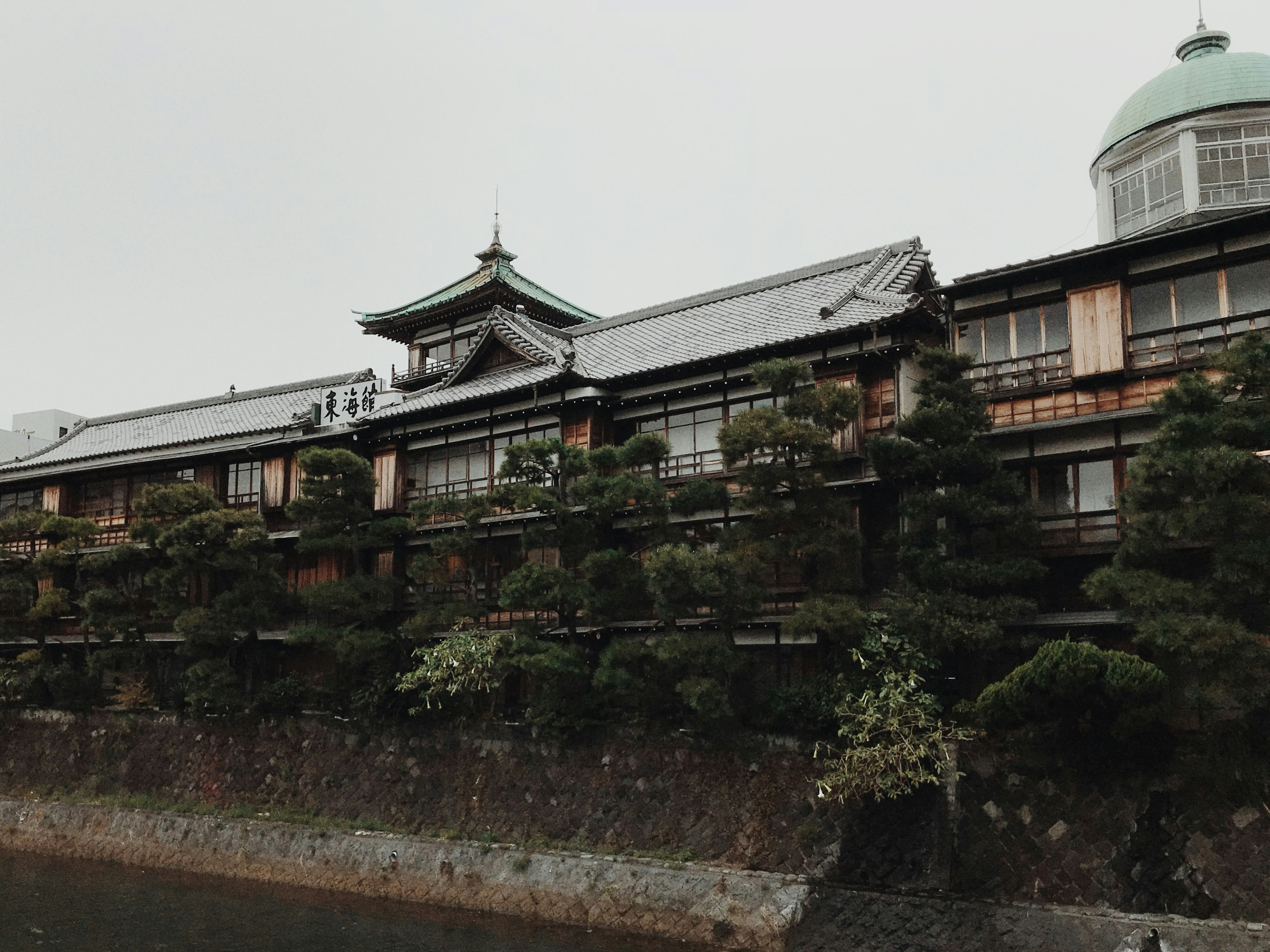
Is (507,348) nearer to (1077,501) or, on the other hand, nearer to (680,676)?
(680,676)

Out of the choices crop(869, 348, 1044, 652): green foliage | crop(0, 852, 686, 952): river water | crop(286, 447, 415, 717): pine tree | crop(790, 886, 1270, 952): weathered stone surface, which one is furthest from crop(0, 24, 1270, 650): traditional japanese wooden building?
crop(0, 852, 686, 952): river water

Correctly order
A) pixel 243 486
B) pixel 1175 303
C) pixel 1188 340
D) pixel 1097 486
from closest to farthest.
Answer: pixel 1188 340, pixel 1175 303, pixel 1097 486, pixel 243 486

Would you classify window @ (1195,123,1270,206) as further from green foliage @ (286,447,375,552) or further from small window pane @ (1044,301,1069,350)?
green foliage @ (286,447,375,552)

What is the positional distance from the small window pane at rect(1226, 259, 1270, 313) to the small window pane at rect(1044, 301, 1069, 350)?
3.55 meters

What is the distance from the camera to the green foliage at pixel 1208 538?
66.1 feet

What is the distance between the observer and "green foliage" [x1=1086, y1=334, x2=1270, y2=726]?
20156mm

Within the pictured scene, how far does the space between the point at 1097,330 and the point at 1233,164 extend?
890cm

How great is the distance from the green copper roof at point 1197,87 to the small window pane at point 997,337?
29.2 ft

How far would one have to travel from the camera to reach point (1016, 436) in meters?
27.4

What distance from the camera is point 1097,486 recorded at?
2673 cm

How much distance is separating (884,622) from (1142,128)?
1681cm

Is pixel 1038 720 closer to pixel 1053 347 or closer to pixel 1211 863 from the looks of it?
pixel 1211 863

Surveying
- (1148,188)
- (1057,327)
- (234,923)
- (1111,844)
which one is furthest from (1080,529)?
(234,923)

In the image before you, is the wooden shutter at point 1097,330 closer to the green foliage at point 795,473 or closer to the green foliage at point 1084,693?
the green foliage at point 795,473
